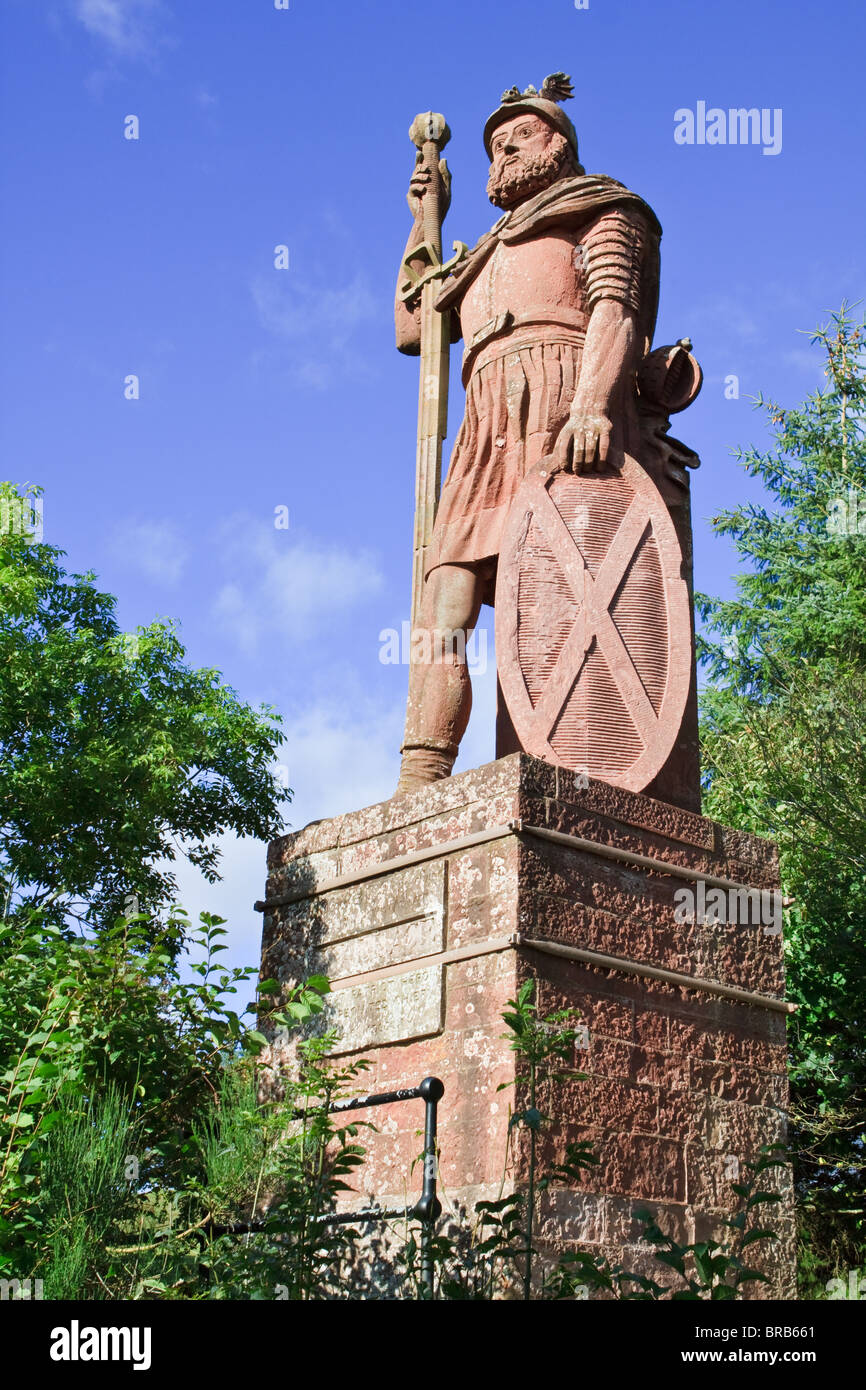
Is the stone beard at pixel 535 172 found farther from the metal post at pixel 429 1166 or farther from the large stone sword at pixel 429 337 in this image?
the metal post at pixel 429 1166

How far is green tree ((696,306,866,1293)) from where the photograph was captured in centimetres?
1019

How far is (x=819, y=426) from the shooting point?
58.4 ft

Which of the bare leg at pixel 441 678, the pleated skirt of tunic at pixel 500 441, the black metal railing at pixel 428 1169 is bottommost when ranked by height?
the black metal railing at pixel 428 1169

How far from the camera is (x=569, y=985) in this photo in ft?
15.6

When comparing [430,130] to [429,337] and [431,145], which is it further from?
[429,337]

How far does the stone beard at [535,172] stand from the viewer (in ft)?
21.1

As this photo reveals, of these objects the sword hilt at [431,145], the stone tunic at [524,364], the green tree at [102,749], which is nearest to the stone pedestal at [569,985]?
the stone tunic at [524,364]

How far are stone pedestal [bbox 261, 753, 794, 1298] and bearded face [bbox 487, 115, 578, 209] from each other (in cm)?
268

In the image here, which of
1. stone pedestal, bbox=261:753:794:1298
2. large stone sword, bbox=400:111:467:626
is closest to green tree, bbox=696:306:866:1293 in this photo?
stone pedestal, bbox=261:753:794:1298

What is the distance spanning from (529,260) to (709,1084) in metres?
3.28

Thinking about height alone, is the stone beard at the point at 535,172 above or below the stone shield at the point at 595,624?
above

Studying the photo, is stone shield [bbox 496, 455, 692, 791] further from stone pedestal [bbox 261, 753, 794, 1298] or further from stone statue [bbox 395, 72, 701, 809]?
stone pedestal [bbox 261, 753, 794, 1298]

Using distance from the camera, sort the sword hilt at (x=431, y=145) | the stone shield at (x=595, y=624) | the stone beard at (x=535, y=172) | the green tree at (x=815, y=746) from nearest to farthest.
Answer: the stone shield at (x=595, y=624)
the stone beard at (x=535, y=172)
the sword hilt at (x=431, y=145)
the green tree at (x=815, y=746)
